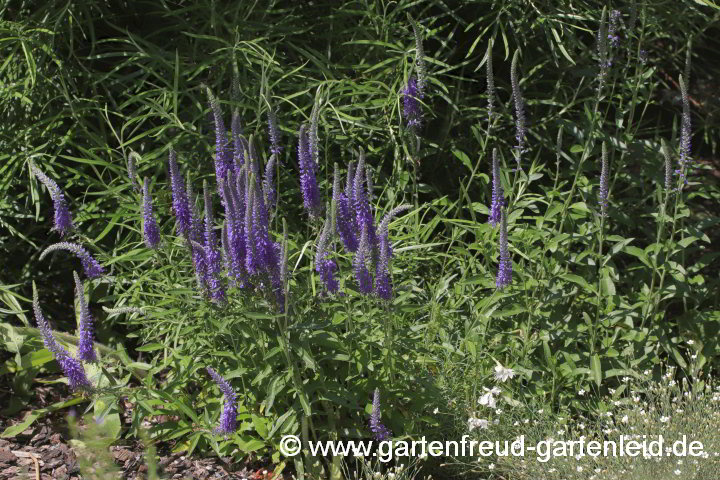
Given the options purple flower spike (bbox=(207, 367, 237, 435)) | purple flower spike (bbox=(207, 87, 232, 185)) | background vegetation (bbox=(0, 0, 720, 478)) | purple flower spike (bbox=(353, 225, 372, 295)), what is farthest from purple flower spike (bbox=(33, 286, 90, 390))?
purple flower spike (bbox=(353, 225, 372, 295))

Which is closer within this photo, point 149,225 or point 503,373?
point 149,225

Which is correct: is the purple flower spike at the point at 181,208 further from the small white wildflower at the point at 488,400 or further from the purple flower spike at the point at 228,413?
the small white wildflower at the point at 488,400

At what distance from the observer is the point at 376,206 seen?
3.46 meters

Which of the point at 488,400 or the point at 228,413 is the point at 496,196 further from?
the point at 228,413

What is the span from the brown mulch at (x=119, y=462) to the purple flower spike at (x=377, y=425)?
1.52 feet

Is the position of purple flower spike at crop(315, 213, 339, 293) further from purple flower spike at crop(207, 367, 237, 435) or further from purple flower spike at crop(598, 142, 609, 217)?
purple flower spike at crop(598, 142, 609, 217)

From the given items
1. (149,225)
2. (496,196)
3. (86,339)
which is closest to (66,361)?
(86,339)

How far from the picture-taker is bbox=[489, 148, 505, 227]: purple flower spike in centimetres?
320

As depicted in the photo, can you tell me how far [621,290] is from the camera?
4.12 m

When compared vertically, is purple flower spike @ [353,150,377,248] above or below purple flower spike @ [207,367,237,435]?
above

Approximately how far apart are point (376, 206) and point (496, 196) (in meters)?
0.43

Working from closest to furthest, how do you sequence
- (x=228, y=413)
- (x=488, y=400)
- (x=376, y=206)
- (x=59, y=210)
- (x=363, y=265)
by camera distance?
(x=363, y=265) < (x=228, y=413) < (x=59, y=210) < (x=488, y=400) < (x=376, y=206)

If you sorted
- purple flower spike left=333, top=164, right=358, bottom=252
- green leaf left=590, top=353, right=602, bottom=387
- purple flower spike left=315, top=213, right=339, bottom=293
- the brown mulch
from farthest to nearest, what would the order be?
green leaf left=590, top=353, right=602, bottom=387 → the brown mulch → purple flower spike left=333, top=164, right=358, bottom=252 → purple flower spike left=315, top=213, right=339, bottom=293

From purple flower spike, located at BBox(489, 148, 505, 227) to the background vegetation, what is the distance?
139mm
